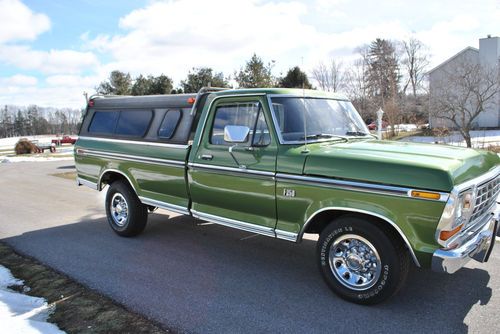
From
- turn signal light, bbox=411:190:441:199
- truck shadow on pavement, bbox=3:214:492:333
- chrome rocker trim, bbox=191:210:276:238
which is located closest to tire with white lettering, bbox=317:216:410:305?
truck shadow on pavement, bbox=3:214:492:333

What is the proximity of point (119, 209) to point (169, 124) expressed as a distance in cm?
178

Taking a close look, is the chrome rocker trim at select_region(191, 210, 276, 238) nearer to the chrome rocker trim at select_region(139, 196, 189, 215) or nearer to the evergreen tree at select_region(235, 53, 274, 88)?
the chrome rocker trim at select_region(139, 196, 189, 215)

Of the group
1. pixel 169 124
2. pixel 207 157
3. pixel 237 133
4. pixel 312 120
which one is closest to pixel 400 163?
pixel 312 120

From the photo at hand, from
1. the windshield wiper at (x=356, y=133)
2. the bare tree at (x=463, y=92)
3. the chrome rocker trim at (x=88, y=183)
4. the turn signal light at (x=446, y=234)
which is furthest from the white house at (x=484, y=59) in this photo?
the turn signal light at (x=446, y=234)

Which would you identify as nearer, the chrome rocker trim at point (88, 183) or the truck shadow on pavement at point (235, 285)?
the truck shadow on pavement at point (235, 285)

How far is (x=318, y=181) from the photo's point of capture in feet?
13.0

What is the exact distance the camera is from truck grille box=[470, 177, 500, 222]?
3.73 meters

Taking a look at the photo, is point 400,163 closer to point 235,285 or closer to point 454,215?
point 454,215

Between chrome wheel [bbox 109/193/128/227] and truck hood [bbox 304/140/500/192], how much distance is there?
3.46 m

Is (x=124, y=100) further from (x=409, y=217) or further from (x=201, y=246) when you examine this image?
(x=409, y=217)

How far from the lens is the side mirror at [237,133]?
438 cm

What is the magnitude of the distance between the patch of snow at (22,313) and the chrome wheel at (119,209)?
1.92 meters

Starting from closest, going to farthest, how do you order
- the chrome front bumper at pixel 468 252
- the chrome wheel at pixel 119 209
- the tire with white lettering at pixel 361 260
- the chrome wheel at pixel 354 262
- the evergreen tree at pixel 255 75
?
the chrome front bumper at pixel 468 252 → the tire with white lettering at pixel 361 260 → the chrome wheel at pixel 354 262 → the chrome wheel at pixel 119 209 → the evergreen tree at pixel 255 75

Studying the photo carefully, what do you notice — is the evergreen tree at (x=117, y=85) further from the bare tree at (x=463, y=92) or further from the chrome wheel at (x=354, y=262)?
the chrome wheel at (x=354, y=262)
